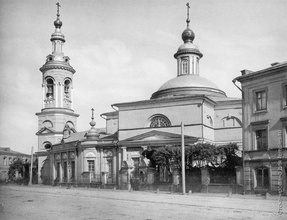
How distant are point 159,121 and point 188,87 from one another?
6240 mm

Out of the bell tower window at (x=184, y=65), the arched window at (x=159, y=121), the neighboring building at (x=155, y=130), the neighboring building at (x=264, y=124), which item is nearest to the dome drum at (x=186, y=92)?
the neighboring building at (x=155, y=130)

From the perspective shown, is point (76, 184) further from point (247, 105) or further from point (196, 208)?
point (196, 208)

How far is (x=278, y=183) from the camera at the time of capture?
2664 cm

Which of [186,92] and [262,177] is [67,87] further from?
[262,177]

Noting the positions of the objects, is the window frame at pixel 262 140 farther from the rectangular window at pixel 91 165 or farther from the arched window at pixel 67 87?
the arched window at pixel 67 87

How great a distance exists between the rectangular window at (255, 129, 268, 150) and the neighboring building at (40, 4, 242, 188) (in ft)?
33.0

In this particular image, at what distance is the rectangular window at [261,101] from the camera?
29.1m

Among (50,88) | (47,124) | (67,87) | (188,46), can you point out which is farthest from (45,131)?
(188,46)

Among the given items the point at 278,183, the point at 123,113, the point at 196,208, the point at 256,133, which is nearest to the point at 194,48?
the point at 123,113

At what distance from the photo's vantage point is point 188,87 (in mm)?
49906

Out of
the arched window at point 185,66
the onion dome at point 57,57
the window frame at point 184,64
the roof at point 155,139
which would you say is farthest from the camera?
the onion dome at point 57,57

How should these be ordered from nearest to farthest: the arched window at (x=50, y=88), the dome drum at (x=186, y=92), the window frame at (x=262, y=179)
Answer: the window frame at (x=262, y=179) → the dome drum at (x=186, y=92) → the arched window at (x=50, y=88)

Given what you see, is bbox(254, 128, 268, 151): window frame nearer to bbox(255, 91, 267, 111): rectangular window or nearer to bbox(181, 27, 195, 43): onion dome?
bbox(255, 91, 267, 111): rectangular window

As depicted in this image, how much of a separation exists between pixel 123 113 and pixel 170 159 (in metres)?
13.3
